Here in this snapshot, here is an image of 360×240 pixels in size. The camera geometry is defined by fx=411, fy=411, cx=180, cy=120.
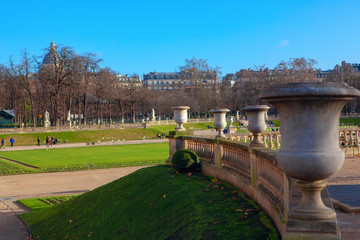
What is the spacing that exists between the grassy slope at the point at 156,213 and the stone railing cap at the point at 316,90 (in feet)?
8.44

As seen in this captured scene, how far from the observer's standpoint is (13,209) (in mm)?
17500

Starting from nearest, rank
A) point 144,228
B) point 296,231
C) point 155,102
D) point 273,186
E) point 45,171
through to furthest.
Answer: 1. point 296,231
2. point 273,186
3. point 144,228
4. point 45,171
5. point 155,102

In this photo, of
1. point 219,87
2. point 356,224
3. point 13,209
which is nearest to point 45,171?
point 13,209

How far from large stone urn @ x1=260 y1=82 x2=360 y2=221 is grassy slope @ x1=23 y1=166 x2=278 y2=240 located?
1.67 metres

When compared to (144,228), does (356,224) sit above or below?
above

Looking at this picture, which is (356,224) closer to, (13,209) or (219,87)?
(13,209)

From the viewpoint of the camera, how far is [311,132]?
4.50m

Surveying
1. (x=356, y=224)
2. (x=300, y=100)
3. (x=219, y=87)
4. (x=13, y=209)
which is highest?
(x=219, y=87)

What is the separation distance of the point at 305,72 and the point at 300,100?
276 feet

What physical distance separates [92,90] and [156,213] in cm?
7097

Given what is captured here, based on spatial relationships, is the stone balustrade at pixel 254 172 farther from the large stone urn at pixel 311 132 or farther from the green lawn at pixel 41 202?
the green lawn at pixel 41 202

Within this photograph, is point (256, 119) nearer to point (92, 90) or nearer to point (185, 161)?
point (185, 161)

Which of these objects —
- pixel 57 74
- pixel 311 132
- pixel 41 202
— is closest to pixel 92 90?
pixel 57 74

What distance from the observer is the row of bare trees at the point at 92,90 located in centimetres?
6781
